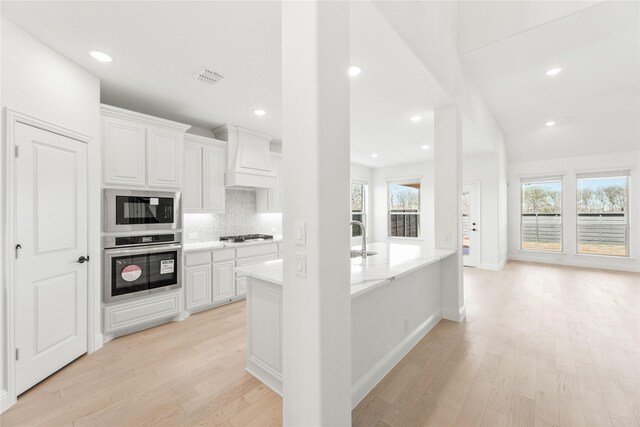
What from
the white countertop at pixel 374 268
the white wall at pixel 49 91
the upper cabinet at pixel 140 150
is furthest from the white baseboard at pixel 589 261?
the white wall at pixel 49 91

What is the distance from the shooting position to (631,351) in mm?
2539

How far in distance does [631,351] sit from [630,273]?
4680 mm

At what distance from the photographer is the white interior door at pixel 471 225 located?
20.6 feet

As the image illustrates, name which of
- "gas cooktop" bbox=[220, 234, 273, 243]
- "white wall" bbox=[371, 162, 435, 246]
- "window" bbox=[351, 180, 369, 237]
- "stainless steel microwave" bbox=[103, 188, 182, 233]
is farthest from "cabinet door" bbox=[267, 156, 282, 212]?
"white wall" bbox=[371, 162, 435, 246]

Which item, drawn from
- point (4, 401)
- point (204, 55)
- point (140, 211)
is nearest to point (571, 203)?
point (204, 55)

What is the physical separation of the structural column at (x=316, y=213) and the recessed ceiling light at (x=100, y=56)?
193 centimetres

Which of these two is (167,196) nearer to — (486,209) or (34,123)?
(34,123)

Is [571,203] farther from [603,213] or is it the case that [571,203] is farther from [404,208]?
[404,208]

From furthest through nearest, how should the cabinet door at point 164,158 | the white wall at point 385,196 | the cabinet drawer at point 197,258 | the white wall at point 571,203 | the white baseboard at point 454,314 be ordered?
the white wall at point 385,196, the white wall at point 571,203, the cabinet drawer at point 197,258, the white baseboard at point 454,314, the cabinet door at point 164,158

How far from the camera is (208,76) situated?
274 cm

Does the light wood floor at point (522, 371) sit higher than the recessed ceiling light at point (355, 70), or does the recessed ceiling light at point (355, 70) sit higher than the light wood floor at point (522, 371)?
the recessed ceiling light at point (355, 70)

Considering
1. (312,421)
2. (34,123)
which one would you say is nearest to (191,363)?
(312,421)

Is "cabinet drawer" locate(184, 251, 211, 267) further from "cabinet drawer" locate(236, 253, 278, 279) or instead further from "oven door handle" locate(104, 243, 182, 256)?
"cabinet drawer" locate(236, 253, 278, 279)

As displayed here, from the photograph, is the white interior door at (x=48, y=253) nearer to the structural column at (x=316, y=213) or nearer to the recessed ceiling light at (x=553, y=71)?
the structural column at (x=316, y=213)
